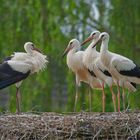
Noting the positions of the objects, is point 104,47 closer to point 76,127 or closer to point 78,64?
point 78,64

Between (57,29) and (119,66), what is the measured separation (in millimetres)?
3352

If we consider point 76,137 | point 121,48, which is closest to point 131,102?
point 121,48

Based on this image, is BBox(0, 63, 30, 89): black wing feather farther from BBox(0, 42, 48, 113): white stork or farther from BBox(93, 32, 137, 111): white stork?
BBox(93, 32, 137, 111): white stork

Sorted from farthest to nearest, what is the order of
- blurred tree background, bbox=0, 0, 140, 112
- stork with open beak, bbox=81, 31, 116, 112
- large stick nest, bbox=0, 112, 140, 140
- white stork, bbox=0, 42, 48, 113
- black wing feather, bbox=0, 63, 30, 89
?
blurred tree background, bbox=0, 0, 140, 112
stork with open beak, bbox=81, 31, 116, 112
white stork, bbox=0, 42, 48, 113
black wing feather, bbox=0, 63, 30, 89
large stick nest, bbox=0, 112, 140, 140

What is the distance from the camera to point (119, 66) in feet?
41.0

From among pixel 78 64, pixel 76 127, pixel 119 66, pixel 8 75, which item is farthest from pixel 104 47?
pixel 76 127

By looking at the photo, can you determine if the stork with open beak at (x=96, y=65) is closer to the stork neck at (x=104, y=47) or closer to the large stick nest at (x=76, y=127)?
the stork neck at (x=104, y=47)

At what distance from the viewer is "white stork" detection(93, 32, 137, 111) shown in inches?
492

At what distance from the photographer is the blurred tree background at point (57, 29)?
50.0ft

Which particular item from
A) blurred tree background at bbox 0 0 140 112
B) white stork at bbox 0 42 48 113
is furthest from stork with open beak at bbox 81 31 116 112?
blurred tree background at bbox 0 0 140 112

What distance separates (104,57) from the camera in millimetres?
12500

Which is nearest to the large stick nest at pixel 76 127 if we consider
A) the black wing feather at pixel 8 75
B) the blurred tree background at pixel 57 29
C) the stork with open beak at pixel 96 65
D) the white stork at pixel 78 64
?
the black wing feather at pixel 8 75

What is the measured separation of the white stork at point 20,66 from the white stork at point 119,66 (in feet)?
3.40

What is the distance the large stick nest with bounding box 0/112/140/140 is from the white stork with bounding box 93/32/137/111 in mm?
1415
